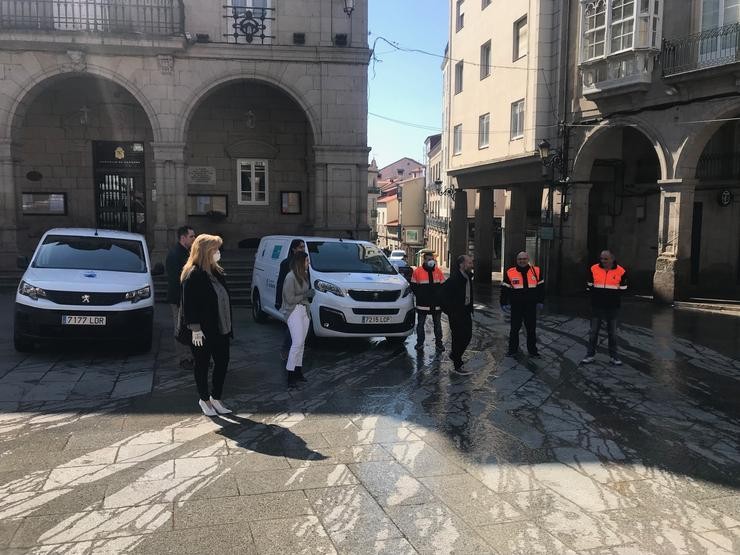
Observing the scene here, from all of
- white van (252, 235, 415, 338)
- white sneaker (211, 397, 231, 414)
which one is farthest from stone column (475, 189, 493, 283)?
white sneaker (211, 397, 231, 414)

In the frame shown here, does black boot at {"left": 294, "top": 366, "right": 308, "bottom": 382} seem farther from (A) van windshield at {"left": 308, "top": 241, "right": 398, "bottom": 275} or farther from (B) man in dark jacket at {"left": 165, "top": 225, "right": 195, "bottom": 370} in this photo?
(A) van windshield at {"left": 308, "top": 241, "right": 398, "bottom": 275}

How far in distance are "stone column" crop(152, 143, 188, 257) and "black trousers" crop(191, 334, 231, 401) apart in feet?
36.3

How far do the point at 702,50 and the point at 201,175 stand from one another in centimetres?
1395

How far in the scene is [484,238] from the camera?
25.9m

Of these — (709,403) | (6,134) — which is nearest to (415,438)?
(709,403)

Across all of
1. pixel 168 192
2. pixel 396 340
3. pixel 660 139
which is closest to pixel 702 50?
pixel 660 139

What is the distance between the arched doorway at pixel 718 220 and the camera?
1812cm

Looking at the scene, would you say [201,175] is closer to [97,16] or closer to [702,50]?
[97,16]

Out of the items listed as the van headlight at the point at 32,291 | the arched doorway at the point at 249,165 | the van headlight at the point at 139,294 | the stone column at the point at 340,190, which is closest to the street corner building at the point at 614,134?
the stone column at the point at 340,190

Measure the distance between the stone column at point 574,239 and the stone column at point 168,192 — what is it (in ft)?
36.7

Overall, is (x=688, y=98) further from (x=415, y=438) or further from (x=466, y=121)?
(x=415, y=438)

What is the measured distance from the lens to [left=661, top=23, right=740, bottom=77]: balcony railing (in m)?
14.2

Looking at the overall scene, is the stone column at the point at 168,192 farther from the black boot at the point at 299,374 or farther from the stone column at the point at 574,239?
the stone column at the point at 574,239

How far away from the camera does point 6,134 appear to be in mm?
16094
